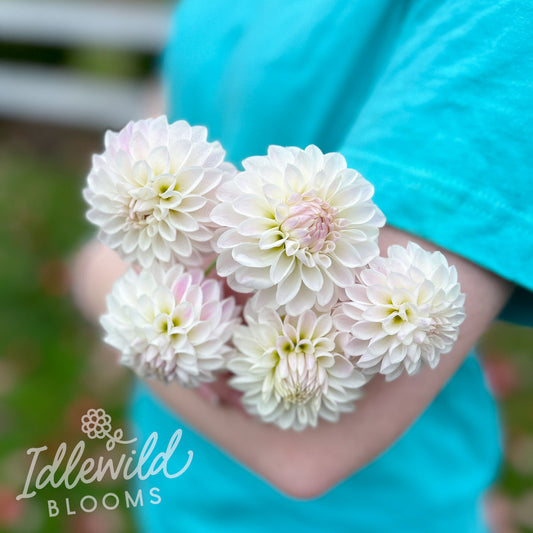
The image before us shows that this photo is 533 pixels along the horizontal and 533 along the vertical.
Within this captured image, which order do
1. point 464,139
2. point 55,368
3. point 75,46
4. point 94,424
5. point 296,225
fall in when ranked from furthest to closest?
point 75,46
point 55,368
point 94,424
point 464,139
point 296,225

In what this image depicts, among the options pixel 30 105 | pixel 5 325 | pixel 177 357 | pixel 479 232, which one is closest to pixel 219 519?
pixel 177 357

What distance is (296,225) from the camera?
549 mm

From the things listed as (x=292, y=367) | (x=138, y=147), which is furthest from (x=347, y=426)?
(x=138, y=147)

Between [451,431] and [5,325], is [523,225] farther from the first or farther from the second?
[5,325]

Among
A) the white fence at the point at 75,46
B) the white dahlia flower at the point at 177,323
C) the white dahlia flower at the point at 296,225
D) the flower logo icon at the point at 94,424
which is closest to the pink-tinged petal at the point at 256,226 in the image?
the white dahlia flower at the point at 296,225

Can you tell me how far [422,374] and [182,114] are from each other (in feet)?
2.01

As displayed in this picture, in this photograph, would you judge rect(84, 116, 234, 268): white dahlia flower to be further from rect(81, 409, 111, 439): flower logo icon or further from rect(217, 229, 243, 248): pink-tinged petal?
rect(81, 409, 111, 439): flower logo icon

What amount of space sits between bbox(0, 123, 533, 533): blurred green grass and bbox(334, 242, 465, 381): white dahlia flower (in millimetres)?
1638

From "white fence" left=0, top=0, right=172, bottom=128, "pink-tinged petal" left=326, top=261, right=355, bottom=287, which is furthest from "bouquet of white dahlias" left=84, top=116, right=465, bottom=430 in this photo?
"white fence" left=0, top=0, right=172, bottom=128

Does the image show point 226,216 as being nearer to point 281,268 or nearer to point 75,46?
point 281,268

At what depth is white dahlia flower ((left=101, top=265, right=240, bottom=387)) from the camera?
628 mm

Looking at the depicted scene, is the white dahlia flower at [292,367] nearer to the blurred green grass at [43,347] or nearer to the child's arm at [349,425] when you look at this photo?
the child's arm at [349,425]

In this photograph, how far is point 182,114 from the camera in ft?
3.55

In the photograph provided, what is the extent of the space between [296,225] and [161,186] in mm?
139
